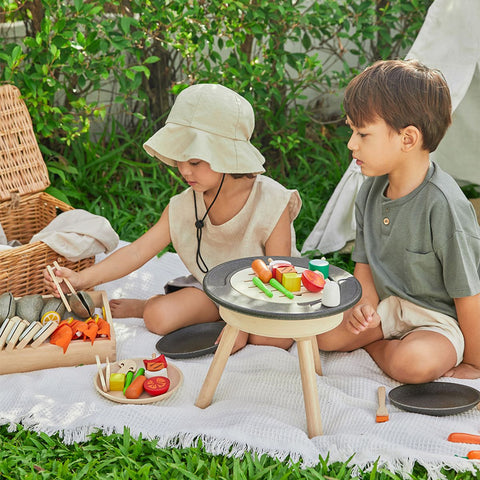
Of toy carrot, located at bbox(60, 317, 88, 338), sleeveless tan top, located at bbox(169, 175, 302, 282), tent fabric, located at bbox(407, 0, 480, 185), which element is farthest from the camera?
tent fabric, located at bbox(407, 0, 480, 185)

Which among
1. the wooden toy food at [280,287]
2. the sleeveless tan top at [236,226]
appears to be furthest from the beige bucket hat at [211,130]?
the wooden toy food at [280,287]

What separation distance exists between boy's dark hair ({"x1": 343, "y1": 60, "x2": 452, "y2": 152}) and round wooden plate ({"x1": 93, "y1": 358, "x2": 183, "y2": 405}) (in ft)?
2.89

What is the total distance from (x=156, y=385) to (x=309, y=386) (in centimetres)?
45

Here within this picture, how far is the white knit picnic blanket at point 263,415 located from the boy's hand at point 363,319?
19 centimetres

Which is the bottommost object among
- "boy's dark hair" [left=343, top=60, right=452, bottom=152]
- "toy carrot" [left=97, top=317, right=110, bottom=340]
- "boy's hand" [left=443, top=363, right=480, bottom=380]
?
"boy's hand" [left=443, top=363, right=480, bottom=380]

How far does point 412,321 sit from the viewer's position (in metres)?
1.94

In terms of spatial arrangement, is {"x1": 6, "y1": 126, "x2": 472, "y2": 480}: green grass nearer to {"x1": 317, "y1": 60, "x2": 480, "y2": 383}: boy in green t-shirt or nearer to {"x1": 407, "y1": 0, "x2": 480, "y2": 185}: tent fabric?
{"x1": 317, "y1": 60, "x2": 480, "y2": 383}: boy in green t-shirt

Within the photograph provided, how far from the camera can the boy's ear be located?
5.76ft

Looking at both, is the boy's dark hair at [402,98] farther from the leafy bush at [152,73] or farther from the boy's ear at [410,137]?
the leafy bush at [152,73]

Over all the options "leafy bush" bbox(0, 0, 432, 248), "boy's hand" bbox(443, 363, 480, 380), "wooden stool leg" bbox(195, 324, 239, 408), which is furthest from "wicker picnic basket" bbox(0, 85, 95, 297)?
"boy's hand" bbox(443, 363, 480, 380)

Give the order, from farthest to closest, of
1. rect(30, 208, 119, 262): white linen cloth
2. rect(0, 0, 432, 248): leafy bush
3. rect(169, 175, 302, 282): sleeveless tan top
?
rect(0, 0, 432, 248): leafy bush < rect(30, 208, 119, 262): white linen cloth < rect(169, 175, 302, 282): sleeveless tan top

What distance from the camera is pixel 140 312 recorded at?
2.34 m

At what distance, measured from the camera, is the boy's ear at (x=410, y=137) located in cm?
176

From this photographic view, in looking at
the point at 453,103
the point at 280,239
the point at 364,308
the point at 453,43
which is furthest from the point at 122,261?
the point at 453,43
